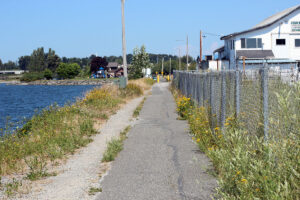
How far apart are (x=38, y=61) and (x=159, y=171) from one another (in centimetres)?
15877

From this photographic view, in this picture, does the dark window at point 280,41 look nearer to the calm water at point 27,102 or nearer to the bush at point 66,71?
the calm water at point 27,102

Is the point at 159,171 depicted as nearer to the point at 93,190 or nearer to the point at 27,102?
the point at 93,190

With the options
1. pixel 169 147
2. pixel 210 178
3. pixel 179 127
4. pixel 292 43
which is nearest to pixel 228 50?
pixel 292 43

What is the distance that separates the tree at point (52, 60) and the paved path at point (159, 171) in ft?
514

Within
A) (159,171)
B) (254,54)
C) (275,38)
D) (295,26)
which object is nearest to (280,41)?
(275,38)

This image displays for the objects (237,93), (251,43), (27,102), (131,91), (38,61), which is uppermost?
(38,61)

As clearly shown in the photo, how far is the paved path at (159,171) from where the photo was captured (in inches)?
246

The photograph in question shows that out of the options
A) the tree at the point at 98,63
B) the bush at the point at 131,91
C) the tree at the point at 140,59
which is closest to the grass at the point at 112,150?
the bush at the point at 131,91

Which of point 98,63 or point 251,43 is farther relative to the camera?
point 98,63

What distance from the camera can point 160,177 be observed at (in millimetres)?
7219

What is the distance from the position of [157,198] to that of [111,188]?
962mm

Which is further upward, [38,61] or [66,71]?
[38,61]

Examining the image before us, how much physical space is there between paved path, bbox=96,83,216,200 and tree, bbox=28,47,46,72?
154518mm

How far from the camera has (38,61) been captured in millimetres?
160000
